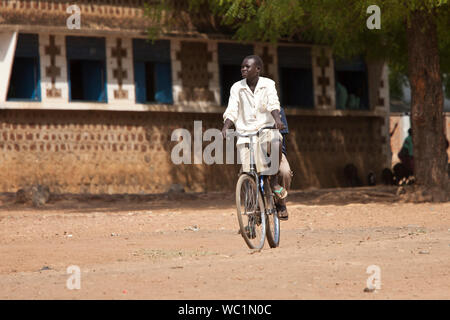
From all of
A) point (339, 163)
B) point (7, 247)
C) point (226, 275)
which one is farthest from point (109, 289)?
point (339, 163)

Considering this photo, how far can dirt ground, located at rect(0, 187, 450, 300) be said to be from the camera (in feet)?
22.1

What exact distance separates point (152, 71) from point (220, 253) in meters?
15.7

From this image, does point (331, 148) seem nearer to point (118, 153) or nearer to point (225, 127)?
point (118, 153)

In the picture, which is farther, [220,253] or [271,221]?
[271,221]

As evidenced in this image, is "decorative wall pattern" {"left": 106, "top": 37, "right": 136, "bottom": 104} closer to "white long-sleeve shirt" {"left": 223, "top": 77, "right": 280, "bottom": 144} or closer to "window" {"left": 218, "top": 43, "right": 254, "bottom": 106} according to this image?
"window" {"left": 218, "top": 43, "right": 254, "bottom": 106}

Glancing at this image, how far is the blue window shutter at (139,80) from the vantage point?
80.3ft

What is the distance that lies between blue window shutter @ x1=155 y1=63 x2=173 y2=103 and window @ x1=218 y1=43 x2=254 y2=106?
1584mm

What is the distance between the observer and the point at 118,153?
24344 mm

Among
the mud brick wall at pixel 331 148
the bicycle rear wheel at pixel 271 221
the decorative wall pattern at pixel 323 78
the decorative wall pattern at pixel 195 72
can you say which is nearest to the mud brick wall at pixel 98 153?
the decorative wall pattern at pixel 195 72

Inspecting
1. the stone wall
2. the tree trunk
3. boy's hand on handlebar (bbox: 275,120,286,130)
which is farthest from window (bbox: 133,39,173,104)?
boy's hand on handlebar (bbox: 275,120,286,130)

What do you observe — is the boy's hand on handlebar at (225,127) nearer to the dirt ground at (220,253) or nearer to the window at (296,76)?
the dirt ground at (220,253)

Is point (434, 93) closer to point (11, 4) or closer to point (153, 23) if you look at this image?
point (153, 23)

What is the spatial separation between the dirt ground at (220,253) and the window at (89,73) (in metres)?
6.61

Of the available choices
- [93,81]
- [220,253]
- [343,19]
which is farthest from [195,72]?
[220,253]
